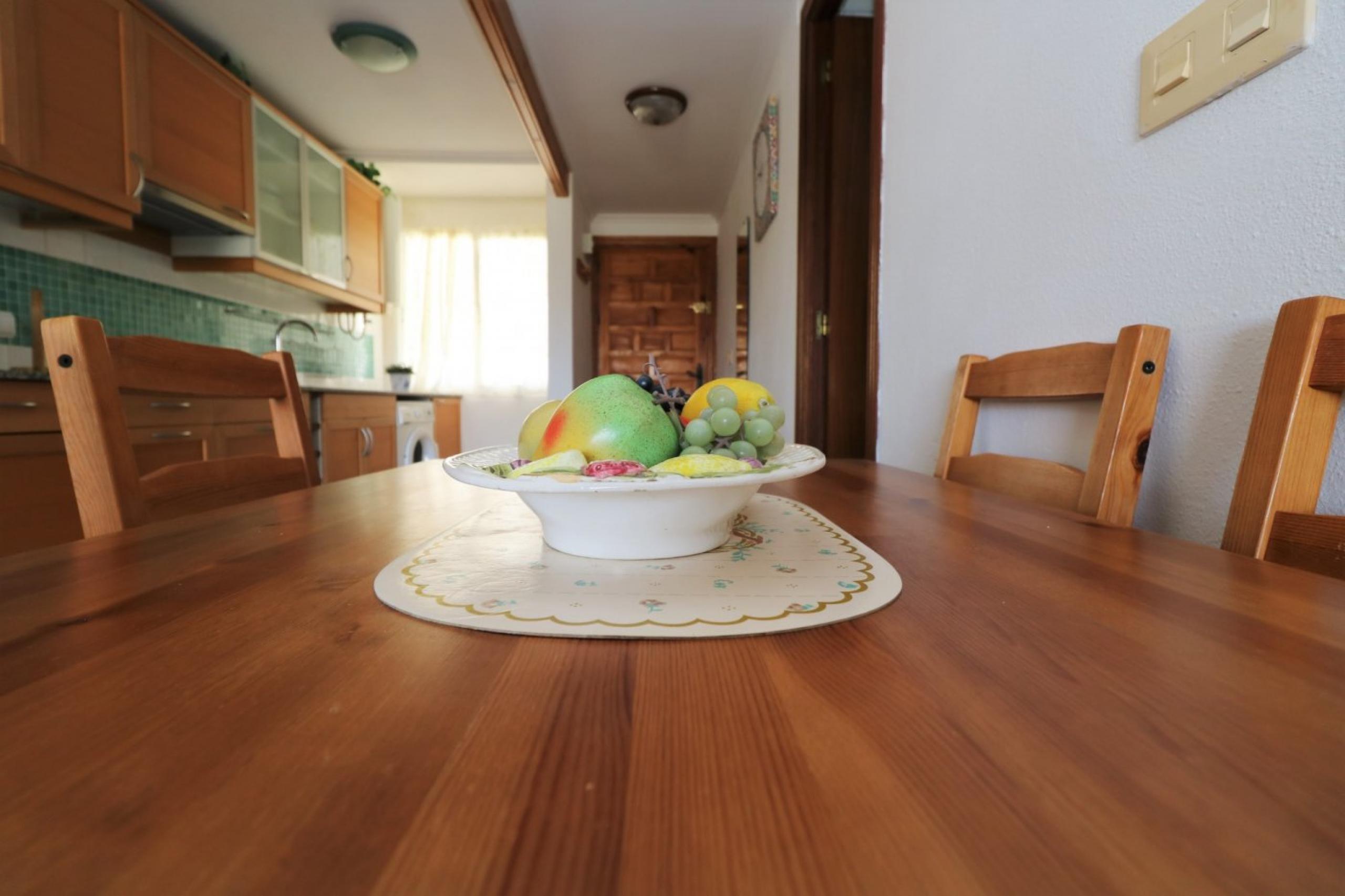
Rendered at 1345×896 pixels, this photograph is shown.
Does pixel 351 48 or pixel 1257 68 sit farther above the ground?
pixel 351 48

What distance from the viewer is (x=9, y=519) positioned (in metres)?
1.65

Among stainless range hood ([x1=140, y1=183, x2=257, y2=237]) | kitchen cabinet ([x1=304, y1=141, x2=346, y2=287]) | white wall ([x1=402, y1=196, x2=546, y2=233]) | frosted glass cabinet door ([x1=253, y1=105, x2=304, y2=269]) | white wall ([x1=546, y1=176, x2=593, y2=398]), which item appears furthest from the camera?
white wall ([x1=402, y1=196, x2=546, y2=233])

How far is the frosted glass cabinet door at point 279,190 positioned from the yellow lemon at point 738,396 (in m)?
3.12

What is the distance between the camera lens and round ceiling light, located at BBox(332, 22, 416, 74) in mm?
2629

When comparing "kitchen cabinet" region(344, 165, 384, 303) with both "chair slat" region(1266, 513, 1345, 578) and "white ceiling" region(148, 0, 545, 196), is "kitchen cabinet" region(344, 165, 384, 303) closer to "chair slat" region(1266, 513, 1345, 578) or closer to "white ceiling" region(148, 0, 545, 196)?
"white ceiling" region(148, 0, 545, 196)

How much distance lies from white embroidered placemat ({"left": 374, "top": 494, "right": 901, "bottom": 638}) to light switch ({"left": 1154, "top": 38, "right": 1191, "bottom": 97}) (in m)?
0.68

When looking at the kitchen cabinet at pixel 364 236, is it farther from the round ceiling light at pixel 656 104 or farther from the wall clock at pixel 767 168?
the wall clock at pixel 767 168

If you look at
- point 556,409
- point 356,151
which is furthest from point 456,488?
point 356,151

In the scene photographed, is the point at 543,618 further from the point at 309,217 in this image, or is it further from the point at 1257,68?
the point at 309,217

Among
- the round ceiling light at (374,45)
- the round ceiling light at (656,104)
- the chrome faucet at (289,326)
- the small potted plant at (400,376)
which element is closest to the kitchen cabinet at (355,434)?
the chrome faucet at (289,326)

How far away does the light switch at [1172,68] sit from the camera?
71 centimetres

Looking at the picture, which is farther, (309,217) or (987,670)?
(309,217)

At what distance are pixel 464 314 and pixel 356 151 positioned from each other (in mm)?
1422

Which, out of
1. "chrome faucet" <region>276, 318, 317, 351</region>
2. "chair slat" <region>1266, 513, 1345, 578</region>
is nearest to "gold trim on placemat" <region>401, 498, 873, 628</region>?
"chair slat" <region>1266, 513, 1345, 578</region>
